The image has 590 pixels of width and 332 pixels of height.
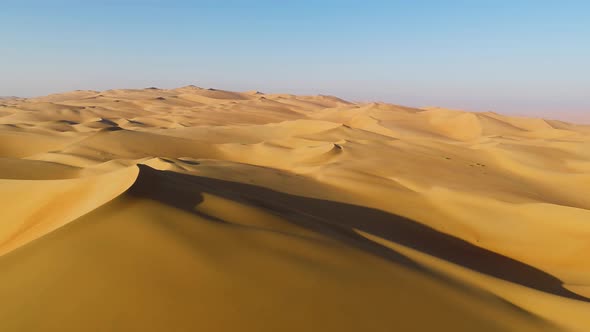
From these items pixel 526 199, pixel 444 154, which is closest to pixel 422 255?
pixel 526 199

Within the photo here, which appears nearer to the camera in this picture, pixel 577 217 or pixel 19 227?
pixel 19 227

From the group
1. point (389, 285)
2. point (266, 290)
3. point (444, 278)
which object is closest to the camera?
point (266, 290)

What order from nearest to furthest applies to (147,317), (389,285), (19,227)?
(147,317) < (389,285) < (19,227)

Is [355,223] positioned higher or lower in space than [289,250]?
lower

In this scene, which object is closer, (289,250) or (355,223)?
(289,250)

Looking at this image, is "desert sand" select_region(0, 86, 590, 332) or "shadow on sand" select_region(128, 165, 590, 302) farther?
"shadow on sand" select_region(128, 165, 590, 302)

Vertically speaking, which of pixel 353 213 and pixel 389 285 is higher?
pixel 389 285

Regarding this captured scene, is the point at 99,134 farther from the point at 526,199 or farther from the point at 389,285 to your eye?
the point at 389,285

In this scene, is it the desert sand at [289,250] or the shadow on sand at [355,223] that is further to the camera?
the shadow on sand at [355,223]
